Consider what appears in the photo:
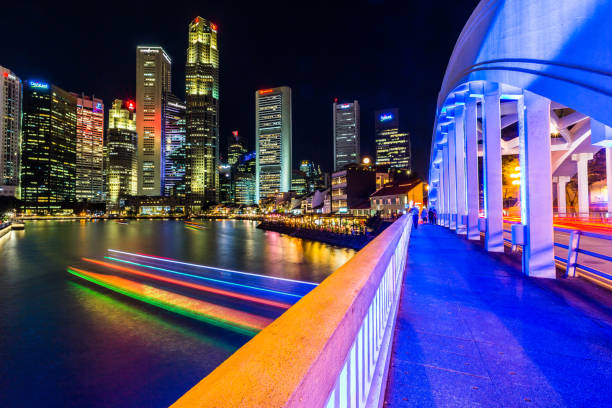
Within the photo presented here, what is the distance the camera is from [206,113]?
7274 inches

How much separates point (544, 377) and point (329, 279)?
7.30 feet

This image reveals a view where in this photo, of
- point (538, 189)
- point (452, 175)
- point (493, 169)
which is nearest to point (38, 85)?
point (452, 175)

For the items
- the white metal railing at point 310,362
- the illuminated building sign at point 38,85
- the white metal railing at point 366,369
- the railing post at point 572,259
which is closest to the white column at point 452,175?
the railing post at point 572,259

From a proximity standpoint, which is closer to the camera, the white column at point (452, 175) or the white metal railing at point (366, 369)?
the white metal railing at point (366, 369)

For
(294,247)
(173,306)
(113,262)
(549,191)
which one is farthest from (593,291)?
(294,247)

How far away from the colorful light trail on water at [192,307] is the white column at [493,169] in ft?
42.8

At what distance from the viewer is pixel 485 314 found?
13.2 feet

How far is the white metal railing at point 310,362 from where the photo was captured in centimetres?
79

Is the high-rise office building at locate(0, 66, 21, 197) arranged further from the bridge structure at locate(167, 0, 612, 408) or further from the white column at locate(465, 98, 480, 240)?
the bridge structure at locate(167, 0, 612, 408)

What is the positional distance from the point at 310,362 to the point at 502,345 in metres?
3.22

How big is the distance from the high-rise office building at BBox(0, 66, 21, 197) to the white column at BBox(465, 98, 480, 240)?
215277 mm

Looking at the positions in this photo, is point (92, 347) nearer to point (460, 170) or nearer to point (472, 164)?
point (472, 164)

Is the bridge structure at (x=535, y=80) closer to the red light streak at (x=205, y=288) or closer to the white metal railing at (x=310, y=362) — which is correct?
the white metal railing at (x=310, y=362)

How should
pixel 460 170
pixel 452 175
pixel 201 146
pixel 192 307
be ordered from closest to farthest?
pixel 460 170 < pixel 452 175 < pixel 192 307 < pixel 201 146
